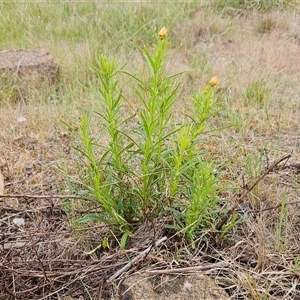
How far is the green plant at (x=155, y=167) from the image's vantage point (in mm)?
1645

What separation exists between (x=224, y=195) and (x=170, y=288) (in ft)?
2.31

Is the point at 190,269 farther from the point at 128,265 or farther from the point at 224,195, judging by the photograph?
the point at 224,195

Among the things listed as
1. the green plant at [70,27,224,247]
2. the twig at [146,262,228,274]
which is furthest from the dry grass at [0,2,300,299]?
the green plant at [70,27,224,247]

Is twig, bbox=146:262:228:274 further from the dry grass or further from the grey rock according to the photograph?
the grey rock

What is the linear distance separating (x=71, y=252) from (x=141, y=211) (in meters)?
0.36

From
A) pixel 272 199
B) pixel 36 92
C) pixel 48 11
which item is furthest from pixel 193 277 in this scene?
pixel 48 11

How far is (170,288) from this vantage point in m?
1.62

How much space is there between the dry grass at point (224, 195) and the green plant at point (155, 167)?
136 mm

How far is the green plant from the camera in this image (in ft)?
5.40

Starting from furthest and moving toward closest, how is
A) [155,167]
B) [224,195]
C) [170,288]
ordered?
1. [224,195]
2. [155,167]
3. [170,288]

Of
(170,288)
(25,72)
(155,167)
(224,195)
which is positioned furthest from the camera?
(25,72)

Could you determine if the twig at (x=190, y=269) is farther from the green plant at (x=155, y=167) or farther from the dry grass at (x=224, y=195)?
the green plant at (x=155, y=167)

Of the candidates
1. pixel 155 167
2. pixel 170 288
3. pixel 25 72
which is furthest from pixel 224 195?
pixel 25 72

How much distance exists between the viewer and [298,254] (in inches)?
71.4
